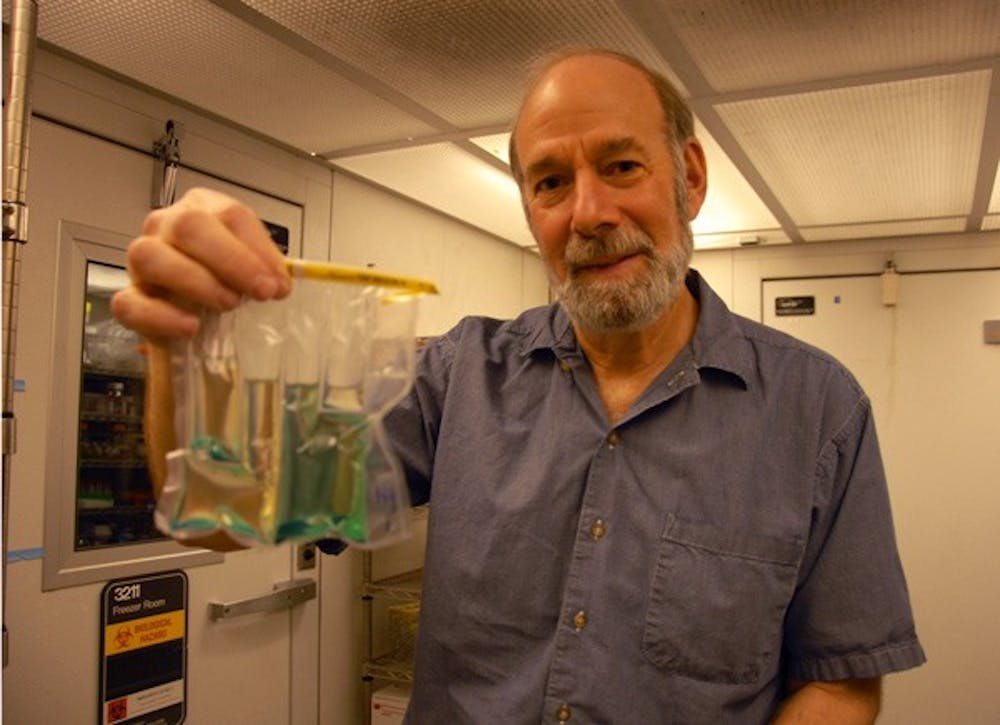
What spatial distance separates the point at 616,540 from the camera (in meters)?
1.03

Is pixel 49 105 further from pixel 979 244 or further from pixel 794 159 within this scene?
pixel 979 244

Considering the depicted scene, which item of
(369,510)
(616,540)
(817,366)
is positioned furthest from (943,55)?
(369,510)

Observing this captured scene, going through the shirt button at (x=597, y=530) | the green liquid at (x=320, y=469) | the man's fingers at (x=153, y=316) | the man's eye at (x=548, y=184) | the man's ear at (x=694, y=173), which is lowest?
the shirt button at (x=597, y=530)

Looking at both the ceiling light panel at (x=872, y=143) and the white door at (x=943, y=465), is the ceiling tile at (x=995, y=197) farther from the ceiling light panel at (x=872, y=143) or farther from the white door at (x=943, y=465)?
the white door at (x=943, y=465)

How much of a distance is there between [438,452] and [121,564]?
3.56 feet

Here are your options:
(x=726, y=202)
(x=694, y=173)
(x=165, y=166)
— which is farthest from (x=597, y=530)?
(x=726, y=202)

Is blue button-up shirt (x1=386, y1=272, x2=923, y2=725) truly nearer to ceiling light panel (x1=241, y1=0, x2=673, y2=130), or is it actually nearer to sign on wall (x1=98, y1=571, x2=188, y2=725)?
ceiling light panel (x1=241, y1=0, x2=673, y2=130)

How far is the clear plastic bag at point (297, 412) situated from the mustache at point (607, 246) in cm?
44

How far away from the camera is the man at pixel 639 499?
0.99m

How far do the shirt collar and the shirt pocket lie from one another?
0.74 feet

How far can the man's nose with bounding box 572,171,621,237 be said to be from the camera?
1.04m

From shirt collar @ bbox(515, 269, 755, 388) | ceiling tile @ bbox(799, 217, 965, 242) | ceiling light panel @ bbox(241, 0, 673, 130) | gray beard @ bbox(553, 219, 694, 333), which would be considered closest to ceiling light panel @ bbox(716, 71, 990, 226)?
ceiling tile @ bbox(799, 217, 965, 242)

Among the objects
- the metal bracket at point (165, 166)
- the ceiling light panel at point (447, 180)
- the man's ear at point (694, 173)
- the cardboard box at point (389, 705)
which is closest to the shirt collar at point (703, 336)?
the man's ear at point (694, 173)

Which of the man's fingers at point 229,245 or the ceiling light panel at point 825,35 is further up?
the ceiling light panel at point 825,35
